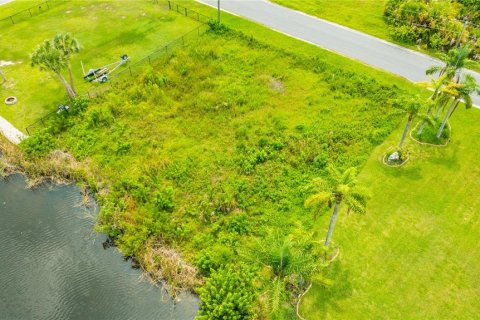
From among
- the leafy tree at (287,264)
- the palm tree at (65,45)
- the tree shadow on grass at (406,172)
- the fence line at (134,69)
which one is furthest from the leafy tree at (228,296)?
the palm tree at (65,45)

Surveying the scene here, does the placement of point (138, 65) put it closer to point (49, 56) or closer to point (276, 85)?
point (49, 56)

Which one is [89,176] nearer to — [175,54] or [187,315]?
[187,315]

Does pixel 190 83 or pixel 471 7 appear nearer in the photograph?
pixel 190 83

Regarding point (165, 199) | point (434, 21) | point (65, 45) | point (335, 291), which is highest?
point (65, 45)

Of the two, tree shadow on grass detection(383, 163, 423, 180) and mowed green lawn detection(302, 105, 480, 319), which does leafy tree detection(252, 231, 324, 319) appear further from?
tree shadow on grass detection(383, 163, 423, 180)

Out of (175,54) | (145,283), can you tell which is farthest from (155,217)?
(175,54)

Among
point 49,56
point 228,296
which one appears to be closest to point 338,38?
point 49,56

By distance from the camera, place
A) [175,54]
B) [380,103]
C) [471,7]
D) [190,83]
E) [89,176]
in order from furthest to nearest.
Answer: [471,7] < [175,54] < [190,83] < [380,103] < [89,176]
